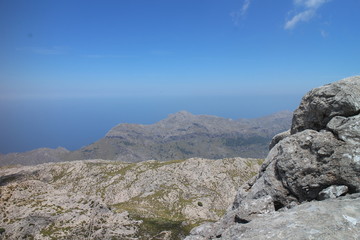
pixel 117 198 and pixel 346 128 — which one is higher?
pixel 346 128

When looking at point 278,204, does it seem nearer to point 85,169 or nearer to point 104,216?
point 104,216

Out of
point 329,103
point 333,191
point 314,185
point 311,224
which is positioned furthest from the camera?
point 329,103

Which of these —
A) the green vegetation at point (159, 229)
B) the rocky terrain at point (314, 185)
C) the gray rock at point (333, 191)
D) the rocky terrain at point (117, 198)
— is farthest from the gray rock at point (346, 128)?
the rocky terrain at point (117, 198)

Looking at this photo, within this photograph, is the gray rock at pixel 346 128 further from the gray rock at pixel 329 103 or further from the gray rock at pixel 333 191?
the gray rock at pixel 333 191

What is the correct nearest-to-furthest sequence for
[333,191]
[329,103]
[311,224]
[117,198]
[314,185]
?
[311,224] < [333,191] < [314,185] < [329,103] < [117,198]

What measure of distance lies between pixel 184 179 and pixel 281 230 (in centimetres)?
14968

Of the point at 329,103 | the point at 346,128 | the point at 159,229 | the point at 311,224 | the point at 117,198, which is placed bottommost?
the point at 117,198

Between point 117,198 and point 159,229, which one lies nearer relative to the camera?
point 159,229

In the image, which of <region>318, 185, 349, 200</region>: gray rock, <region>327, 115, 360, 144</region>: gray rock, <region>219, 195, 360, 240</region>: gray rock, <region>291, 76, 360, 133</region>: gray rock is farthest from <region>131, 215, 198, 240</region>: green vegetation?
<region>327, 115, 360, 144</region>: gray rock

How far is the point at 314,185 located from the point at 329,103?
364 inches

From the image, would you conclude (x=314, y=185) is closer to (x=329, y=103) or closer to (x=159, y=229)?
(x=329, y=103)

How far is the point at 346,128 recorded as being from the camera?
67.8 feet

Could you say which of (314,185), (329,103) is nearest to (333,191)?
(314,185)

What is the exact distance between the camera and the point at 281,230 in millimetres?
15383
